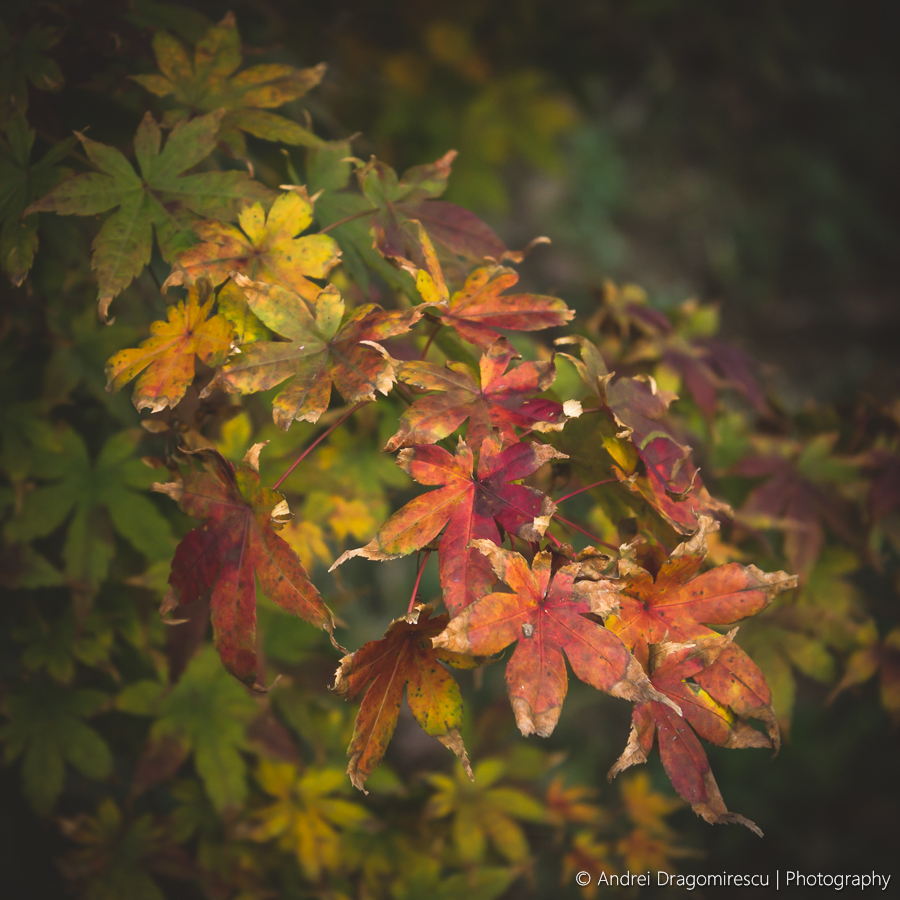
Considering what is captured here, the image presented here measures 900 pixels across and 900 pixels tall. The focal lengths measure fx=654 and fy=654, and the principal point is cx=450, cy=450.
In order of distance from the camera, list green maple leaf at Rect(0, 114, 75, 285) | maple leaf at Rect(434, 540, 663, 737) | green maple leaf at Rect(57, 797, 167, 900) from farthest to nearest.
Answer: green maple leaf at Rect(57, 797, 167, 900), green maple leaf at Rect(0, 114, 75, 285), maple leaf at Rect(434, 540, 663, 737)

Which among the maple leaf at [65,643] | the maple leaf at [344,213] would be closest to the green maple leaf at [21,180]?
the maple leaf at [344,213]

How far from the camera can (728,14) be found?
8.57ft

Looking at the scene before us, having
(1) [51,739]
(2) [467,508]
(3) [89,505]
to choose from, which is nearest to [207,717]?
(1) [51,739]

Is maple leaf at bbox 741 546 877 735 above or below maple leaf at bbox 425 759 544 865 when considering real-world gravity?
above

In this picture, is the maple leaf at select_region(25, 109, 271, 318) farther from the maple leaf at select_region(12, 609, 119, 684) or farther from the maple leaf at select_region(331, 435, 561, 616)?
the maple leaf at select_region(12, 609, 119, 684)

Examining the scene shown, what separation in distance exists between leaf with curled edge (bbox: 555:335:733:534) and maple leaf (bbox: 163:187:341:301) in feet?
0.97

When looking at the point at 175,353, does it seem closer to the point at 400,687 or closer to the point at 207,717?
the point at 400,687

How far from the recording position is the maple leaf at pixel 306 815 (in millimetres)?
1176

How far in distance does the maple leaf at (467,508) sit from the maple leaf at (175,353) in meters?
0.25

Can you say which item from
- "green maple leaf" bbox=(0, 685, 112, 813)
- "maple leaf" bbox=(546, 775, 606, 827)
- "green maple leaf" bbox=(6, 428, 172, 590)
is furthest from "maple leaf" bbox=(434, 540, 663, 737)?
"maple leaf" bbox=(546, 775, 606, 827)

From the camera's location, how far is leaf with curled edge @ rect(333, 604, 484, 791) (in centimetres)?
59

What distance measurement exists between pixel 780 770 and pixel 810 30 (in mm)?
3305

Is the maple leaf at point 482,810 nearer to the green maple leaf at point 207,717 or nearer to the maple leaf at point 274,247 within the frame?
Result: the green maple leaf at point 207,717

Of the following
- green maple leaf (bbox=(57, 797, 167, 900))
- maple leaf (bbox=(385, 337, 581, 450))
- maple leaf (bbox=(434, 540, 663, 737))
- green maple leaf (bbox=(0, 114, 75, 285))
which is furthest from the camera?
green maple leaf (bbox=(57, 797, 167, 900))
